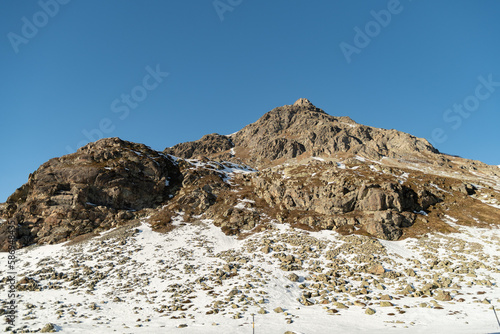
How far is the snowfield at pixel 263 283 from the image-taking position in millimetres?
22578

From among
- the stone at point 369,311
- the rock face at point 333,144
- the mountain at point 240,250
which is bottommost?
the stone at point 369,311

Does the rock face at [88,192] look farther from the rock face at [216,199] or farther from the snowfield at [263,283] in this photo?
the snowfield at [263,283]

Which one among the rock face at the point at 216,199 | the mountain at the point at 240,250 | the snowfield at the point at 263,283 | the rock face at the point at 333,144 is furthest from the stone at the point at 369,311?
the rock face at the point at 333,144

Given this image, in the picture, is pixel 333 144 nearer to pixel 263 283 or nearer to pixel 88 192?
pixel 88 192

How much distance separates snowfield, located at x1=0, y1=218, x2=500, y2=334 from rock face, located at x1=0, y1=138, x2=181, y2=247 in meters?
7.82

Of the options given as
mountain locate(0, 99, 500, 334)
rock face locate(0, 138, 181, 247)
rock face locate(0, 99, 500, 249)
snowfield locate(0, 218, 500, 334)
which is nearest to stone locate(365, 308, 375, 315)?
snowfield locate(0, 218, 500, 334)

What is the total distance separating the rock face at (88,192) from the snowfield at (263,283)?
7.82 metres

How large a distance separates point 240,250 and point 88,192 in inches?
1809

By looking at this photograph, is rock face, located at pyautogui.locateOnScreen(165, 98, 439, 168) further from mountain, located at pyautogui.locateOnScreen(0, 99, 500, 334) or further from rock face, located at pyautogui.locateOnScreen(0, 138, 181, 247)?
rock face, located at pyautogui.locateOnScreen(0, 138, 181, 247)

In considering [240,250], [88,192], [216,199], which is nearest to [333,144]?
[216,199]

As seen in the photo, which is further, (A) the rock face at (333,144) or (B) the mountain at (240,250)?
(A) the rock face at (333,144)

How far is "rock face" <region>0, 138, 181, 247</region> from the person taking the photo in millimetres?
53781

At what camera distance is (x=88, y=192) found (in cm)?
6206

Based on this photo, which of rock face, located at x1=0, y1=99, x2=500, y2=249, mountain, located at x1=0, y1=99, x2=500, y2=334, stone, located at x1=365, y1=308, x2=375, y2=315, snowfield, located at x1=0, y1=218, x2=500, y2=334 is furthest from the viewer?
rock face, located at x1=0, y1=99, x2=500, y2=249
